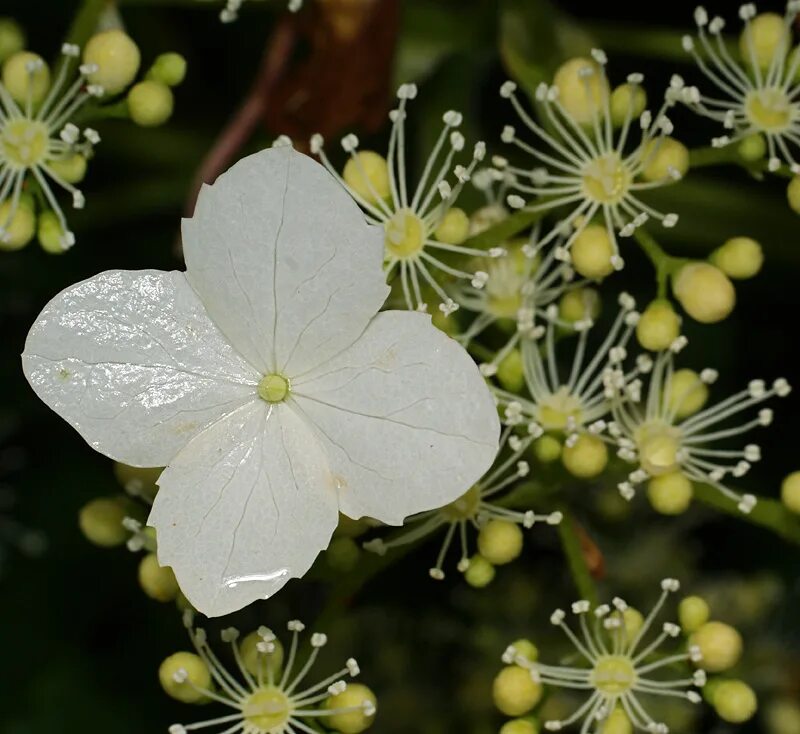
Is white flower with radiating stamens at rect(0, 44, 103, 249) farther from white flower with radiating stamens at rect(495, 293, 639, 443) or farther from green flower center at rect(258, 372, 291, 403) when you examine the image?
white flower with radiating stamens at rect(495, 293, 639, 443)

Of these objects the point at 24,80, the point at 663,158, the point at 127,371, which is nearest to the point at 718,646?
the point at 663,158

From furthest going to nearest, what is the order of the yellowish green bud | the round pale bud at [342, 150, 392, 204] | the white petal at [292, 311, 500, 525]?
the round pale bud at [342, 150, 392, 204], the yellowish green bud, the white petal at [292, 311, 500, 525]

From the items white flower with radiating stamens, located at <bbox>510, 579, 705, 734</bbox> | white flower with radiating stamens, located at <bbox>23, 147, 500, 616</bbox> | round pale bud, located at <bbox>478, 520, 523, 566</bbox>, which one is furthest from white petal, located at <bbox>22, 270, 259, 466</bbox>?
white flower with radiating stamens, located at <bbox>510, 579, 705, 734</bbox>

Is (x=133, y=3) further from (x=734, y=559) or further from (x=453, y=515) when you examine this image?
(x=734, y=559)

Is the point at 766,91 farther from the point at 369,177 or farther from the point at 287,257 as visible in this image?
the point at 287,257

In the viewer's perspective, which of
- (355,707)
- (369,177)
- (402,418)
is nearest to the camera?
(402,418)

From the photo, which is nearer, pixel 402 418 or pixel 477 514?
pixel 402 418

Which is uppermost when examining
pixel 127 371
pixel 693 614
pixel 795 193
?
pixel 795 193
